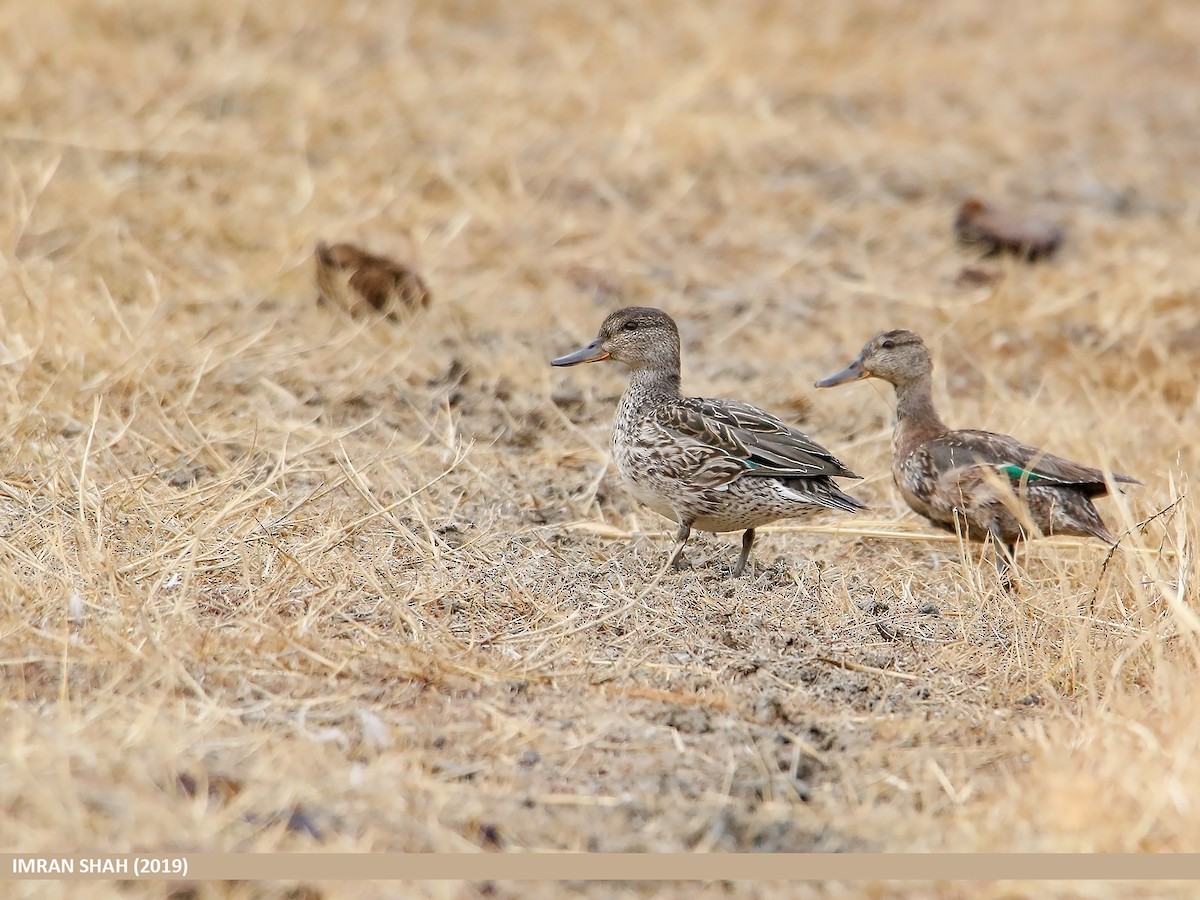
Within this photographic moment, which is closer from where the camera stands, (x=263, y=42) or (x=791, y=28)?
(x=263, y=42)

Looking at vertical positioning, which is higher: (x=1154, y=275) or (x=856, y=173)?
(x=856, y=173)

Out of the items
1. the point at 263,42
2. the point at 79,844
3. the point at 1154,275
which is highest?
the point at 263,42

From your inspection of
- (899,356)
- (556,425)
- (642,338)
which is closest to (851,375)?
(899,356)

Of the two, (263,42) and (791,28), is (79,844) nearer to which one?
(263,42)

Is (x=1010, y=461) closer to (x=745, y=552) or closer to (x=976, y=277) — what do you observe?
(x=745, y=552)

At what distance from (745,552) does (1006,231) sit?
374cm

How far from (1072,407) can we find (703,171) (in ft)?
10.4

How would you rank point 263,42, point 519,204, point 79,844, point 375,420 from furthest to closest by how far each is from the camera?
point 263,42 → point 519,204 → point 375,420 → point 79,844

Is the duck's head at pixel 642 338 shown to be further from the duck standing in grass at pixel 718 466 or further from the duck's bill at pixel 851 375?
the duck's bill at pixel 851 375

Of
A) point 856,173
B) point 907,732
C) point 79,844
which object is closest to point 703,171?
point 856,173

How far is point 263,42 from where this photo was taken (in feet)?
33.5

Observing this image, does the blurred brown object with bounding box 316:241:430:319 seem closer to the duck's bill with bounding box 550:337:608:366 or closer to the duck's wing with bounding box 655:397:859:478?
the duck's bill with bounding box 550:337:608:366

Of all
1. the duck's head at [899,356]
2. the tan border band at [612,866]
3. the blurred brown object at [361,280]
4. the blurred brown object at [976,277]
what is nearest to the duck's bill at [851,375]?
the duck's head at [899,356]

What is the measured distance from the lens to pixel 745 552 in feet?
17.9
